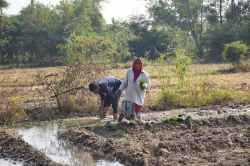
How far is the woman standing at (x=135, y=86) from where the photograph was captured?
11.1 meters

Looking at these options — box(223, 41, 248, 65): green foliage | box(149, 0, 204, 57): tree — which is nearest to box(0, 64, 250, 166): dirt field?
box(223, 41, 248, 65): green foliage

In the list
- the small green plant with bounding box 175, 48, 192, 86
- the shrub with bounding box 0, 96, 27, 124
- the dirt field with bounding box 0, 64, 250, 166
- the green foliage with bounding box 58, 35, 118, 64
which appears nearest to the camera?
the dirt field with bounding box 0, 64, 250, 166

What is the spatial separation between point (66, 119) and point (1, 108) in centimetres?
170

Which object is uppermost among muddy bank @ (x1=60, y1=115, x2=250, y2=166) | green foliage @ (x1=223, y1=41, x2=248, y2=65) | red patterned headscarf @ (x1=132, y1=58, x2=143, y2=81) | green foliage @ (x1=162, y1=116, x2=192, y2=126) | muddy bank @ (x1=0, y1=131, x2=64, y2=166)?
red patterned headscarf @ (x1=132, y1=58, x2=143, y2=81)

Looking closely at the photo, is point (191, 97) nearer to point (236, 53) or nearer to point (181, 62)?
point (181, 62)

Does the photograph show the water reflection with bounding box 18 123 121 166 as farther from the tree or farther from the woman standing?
the tree

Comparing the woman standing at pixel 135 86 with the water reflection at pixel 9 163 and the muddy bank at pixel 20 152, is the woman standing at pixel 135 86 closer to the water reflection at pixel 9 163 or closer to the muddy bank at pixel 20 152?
the muddy bank at pixel 20 152

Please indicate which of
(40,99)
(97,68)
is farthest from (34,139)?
(40,99)

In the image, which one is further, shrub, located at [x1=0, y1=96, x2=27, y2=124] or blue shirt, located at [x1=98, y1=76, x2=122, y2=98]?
shrub, located at [x1=0, y1=96, x2=27, y2=124]

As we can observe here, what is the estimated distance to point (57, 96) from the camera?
13859mm

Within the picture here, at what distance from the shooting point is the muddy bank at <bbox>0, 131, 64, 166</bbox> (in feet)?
28.6

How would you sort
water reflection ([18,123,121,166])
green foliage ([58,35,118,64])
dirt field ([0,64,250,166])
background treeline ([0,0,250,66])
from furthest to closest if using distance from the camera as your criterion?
1. background treeline ([0,0,250,66])
2. green foliage ([58,35,118,64])
3. water reflection ([18,123,121,166])
4. dirt field ([0,64,250,166])

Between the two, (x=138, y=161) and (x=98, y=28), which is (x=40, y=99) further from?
(x=98, y=28)

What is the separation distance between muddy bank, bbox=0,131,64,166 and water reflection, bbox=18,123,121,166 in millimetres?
273
